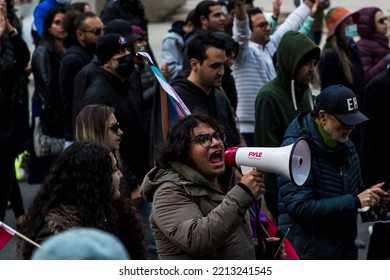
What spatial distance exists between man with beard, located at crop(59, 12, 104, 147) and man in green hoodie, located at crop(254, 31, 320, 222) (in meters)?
1.78

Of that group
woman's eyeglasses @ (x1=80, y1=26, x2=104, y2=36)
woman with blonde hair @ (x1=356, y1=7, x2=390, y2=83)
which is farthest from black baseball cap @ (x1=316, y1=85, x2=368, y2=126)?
woman with blonde hair @ (x1=356, y1=7, x2=390, y2=83)

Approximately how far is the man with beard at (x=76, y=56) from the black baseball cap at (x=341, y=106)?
2779 mm

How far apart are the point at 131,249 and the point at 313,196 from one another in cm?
129

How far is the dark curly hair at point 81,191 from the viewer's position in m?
4.43

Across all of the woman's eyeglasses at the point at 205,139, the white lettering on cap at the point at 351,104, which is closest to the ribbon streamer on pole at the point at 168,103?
the white lettering on cap at the point at 351,104

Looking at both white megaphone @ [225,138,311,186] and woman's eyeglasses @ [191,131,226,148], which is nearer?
white megaphone @ [225,138,311,186]

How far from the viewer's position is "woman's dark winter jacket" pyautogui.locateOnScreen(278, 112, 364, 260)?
5.67 metres

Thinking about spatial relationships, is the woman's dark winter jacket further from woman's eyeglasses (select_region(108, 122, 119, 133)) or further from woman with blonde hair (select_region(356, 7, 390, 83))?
woman with blonde hair (select_region(356, 7, 390, 83))

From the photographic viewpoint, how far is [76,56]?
8422 millimetres

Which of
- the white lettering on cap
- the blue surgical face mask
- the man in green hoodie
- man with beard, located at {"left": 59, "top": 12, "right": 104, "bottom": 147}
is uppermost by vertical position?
the white lettering on cap
